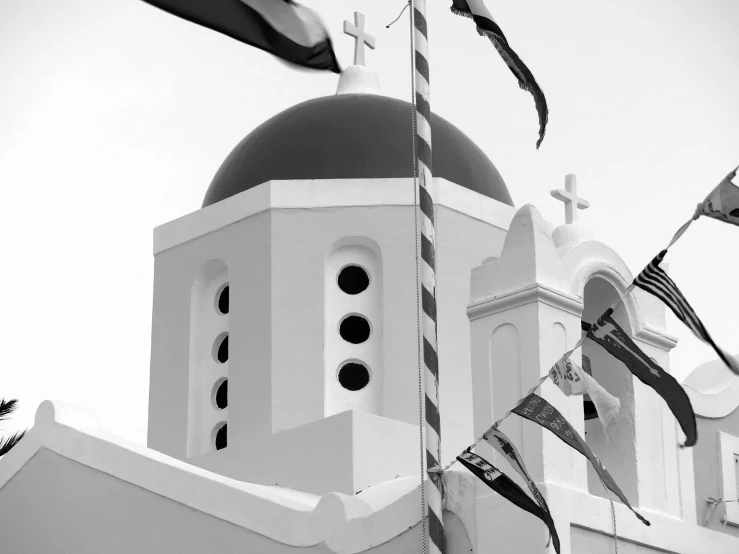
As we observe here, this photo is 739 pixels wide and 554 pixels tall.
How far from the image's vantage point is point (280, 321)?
12.5m

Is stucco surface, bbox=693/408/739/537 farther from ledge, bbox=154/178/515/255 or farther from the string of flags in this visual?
ledge, bbox=154/178/515/255

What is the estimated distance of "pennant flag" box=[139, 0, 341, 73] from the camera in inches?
320

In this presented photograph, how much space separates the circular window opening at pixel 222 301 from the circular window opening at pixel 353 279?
127 centimetres

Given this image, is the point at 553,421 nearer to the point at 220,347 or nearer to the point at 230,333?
the point at 230,333

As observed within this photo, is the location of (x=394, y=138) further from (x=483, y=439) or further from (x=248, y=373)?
(x=483, y=439)

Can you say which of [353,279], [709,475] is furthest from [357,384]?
[709,475]

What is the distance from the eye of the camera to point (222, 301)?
13.5 m

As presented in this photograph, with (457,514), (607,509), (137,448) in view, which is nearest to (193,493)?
(137,448)

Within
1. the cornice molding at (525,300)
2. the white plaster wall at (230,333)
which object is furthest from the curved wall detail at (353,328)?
the cornice molding at (525,300)

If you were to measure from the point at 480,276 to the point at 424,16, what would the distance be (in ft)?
6.10

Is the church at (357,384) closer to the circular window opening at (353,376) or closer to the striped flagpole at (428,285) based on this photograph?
the circular window opening at (353,376)

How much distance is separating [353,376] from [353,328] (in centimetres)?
47

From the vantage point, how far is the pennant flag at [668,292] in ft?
25.8

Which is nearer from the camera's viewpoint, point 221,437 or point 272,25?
point 272,25
